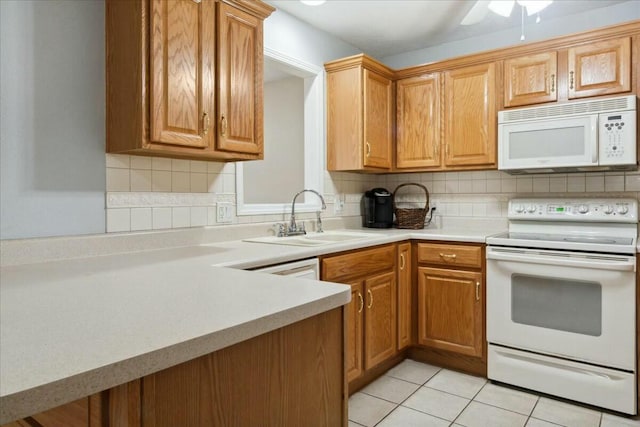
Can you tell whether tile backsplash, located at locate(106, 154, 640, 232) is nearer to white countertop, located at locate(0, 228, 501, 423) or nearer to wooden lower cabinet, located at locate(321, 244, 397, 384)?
white countertop, located at locate(0, 228, 501, 423)

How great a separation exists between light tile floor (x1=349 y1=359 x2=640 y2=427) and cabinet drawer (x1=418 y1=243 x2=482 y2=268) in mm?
726

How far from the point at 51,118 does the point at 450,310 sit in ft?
7.99

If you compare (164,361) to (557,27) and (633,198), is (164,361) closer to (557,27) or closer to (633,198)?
(633,198)

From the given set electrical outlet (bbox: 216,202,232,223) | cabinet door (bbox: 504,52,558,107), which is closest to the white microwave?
cabinet door (bbox: 504,52,558,107)

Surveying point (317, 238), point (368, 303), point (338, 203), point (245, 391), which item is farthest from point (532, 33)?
point (245, 391)

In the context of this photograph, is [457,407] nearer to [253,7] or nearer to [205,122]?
[205,122]

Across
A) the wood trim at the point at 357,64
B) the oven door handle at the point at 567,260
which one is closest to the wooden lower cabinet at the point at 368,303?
the oven door handle at the point at 567,260

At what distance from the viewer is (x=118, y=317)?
2.73 ft

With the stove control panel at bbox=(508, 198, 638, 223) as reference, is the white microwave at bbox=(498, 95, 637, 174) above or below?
above

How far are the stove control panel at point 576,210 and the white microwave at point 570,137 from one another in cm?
21

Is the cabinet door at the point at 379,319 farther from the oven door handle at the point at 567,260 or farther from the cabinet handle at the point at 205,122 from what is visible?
the cabinet handle at the point at 205,122

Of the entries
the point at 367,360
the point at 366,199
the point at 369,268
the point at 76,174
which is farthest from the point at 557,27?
the point at 76,174

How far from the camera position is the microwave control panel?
2.38 meters

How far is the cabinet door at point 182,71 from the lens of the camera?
176 centimetres
